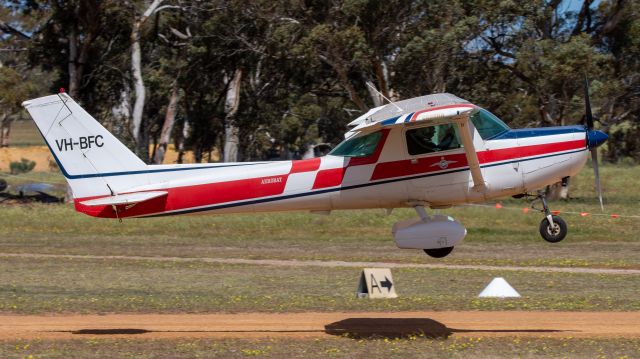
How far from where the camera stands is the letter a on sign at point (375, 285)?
56.4 ft

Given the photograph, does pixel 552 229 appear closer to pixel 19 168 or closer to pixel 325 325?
pixel 325 325

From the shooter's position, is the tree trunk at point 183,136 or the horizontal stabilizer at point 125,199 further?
the tree trunk at point 183,136

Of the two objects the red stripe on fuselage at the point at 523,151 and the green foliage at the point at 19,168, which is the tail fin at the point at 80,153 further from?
the green foliage at the point at 19,168

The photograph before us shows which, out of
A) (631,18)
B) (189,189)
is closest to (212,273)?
(189,189)

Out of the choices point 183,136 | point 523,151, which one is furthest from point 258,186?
point 183,136

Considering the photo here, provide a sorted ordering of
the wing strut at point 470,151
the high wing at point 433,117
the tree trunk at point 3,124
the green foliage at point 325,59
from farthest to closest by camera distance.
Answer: the tree trunk at point 3,124
the green foliage at point 325,59
the wing strut at point 470,151
the high wing at point 433,117

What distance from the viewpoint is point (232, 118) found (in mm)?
46969

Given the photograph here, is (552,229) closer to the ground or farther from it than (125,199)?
closer to the ground

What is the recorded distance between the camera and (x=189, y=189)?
1373cm

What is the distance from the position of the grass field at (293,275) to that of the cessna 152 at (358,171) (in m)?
1.87

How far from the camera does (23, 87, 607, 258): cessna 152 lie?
44.4ft

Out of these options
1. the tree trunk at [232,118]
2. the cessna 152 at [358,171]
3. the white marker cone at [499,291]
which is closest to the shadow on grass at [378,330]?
the cessna 152 at [358,171]

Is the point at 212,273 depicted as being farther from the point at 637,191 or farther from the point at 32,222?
the point at 637,191

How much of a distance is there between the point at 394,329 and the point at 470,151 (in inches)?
118
